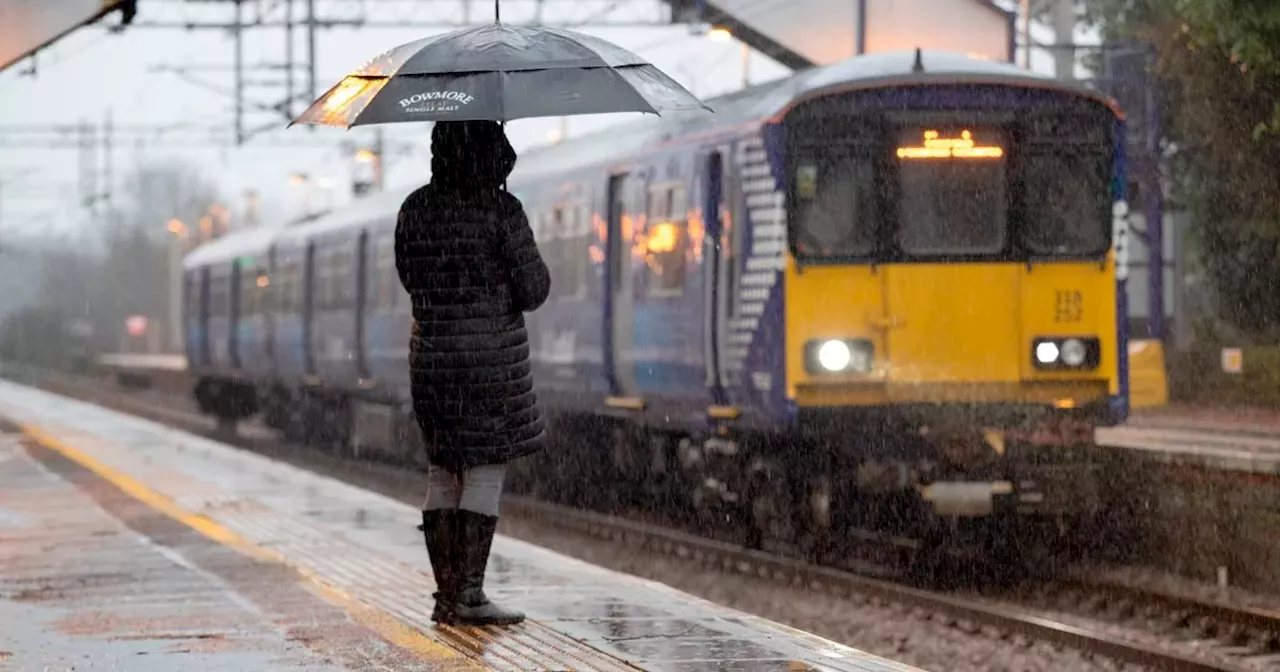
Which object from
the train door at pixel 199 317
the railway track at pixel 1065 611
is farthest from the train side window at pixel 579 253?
the train door at pixel 199 317

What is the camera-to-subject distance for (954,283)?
12.9 m

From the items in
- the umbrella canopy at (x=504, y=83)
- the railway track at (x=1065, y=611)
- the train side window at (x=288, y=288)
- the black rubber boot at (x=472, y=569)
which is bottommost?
the railway track at (x=1065, y=611)

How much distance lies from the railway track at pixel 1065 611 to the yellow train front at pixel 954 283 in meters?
0.82

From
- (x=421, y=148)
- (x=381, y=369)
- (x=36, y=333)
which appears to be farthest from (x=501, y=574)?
(x=36, y=333)

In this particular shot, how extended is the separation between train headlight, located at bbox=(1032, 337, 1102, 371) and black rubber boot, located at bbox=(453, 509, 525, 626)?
236 inches

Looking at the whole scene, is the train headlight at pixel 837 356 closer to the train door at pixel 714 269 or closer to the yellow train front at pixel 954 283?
the yellow train front at pixel 954 283

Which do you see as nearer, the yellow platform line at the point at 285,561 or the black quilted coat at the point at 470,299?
the yellow platform line at the point at 285,561

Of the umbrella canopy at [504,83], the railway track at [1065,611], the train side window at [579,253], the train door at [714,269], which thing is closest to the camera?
the umbrella canopy at [504,83]

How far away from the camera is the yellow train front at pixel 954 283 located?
1281 cm

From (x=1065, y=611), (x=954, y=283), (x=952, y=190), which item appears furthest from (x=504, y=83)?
(x=952, y=190)

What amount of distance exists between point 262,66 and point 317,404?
290 inches

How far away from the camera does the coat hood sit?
7.80m

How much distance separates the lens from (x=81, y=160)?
5881cm

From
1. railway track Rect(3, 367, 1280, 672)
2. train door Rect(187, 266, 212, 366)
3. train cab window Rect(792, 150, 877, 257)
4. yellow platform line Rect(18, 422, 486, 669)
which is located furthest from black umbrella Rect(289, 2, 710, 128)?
train door Rect(187, 266, 212, 366)
